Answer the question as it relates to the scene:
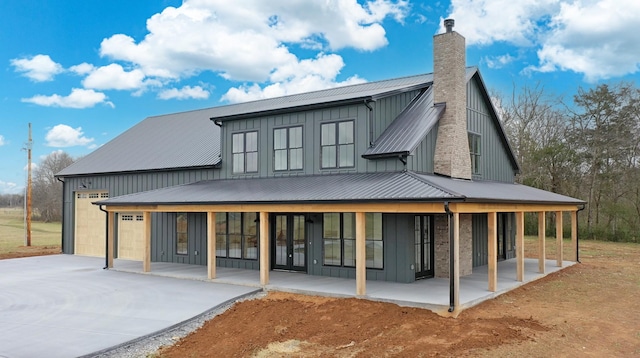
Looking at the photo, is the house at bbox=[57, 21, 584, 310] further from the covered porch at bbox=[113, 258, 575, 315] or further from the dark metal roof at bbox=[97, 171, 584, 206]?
the covered porch at bbox=[113, 258, 575, 315]

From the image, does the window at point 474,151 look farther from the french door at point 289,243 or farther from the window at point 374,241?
the french door at point 289,243

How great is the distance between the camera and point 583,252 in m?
23.0

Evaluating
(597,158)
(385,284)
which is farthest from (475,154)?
(597,158)

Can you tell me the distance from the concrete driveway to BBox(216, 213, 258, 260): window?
2.42m

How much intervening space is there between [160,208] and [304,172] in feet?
15.1

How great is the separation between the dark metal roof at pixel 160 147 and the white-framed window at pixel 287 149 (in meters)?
2.65

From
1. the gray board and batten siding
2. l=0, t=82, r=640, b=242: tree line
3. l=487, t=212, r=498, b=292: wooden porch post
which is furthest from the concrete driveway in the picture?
l=0, t=82, r=640, b=242: tree line

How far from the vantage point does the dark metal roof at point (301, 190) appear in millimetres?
11173

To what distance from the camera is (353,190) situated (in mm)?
12133

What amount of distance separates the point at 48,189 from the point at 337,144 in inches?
1851

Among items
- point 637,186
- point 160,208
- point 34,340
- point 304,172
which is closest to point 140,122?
point 160,208

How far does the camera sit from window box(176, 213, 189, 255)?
17812 millimetres

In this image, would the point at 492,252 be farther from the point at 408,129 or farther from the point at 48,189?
the point at 48,189

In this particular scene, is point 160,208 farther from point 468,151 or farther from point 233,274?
point 468,151
